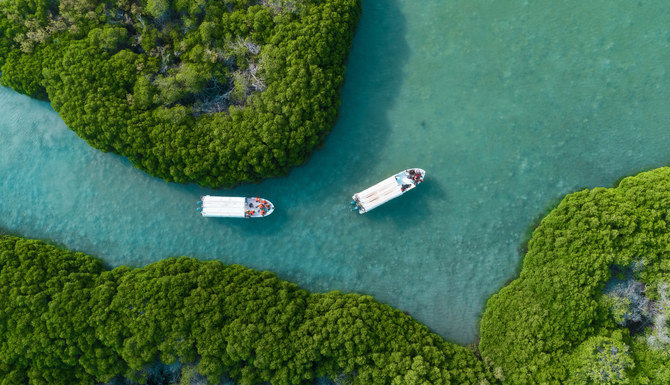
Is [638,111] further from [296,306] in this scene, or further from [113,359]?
[113,359]

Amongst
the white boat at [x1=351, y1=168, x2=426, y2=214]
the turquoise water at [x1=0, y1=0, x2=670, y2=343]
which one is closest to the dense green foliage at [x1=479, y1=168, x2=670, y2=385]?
the turquoise water at [x1=0, y1=0, x2=670, y2=343]

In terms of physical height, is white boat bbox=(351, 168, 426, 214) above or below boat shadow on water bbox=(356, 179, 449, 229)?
above

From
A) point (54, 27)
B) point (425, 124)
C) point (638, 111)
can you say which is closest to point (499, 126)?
point (425, 124)

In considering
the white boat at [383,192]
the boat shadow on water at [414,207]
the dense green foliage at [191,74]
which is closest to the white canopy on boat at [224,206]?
the dense green foliage at [191,74]

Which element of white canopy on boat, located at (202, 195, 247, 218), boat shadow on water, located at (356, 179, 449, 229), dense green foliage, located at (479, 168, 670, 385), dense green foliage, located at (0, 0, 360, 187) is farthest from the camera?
boat shadow on water, located at (356, 179, 449, 229)

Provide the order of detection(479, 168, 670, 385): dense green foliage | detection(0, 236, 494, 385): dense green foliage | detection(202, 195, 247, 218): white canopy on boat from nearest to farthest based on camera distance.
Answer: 1. detection(479, 168, 670, 385): dense green foliage
2. detection(0, 236, 494, 385): dense green foliage
3. detection(202, 195, 247, 218): white canopy on boat

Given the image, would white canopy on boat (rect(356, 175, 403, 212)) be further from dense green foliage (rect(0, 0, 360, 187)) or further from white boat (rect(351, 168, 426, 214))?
dense green foliage (rect(0, 0, 360, 187))
